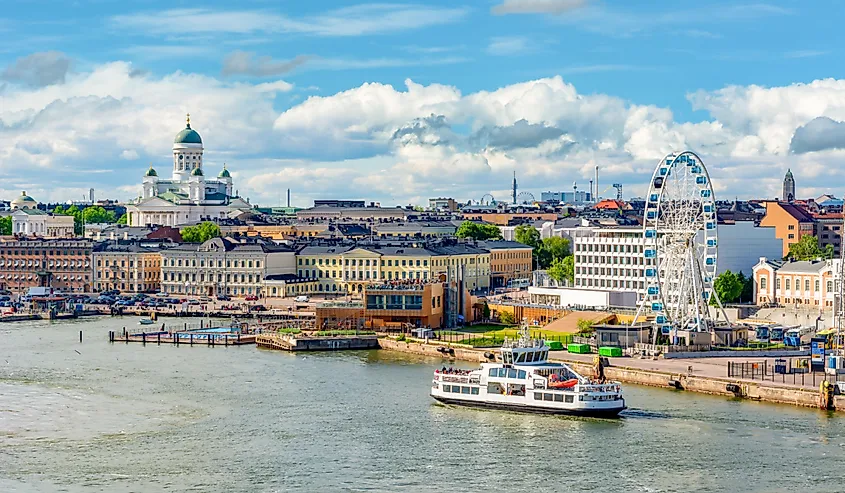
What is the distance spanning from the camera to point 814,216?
11669 cm

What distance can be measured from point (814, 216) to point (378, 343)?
6607cm

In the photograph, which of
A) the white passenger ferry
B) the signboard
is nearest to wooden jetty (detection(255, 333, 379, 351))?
the signboard

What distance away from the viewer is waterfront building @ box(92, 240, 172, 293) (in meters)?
93.9

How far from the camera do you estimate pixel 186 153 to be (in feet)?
492

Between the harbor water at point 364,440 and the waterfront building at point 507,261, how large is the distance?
4666 centimetres

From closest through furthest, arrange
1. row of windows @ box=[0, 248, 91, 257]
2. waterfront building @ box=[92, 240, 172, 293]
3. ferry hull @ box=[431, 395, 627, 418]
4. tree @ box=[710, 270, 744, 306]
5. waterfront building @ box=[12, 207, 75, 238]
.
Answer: ferry hull @ box=[431, 395, 627, 418] < tree @ box=[710, 270, 744, 306] < waterfront building @ box=[92, 240, 172, 293] < row of windows @ box=[0, 248, 91, 257] < waterfront building @ box=[12, 207, 75, 238]

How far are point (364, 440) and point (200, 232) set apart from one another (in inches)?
3224

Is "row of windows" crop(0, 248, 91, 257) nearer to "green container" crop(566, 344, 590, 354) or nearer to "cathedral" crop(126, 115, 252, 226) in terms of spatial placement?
"cathedral" crop(126, 115, 252, 226)

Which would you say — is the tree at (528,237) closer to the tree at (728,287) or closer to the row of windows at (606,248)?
the row of windows at (606,248)

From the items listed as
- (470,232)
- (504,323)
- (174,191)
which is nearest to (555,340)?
(504,323)

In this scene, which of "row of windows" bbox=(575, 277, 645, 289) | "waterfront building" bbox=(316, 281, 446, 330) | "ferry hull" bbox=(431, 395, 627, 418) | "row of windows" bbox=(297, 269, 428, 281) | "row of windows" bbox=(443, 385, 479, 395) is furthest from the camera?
"row of windows" bbox=(297, 269, 428, 281)

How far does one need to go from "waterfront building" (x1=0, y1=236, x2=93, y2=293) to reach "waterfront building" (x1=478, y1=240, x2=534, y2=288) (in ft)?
78.6

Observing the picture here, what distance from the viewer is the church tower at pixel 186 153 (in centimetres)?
14938

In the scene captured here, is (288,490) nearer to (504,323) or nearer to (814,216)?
(504,323)
